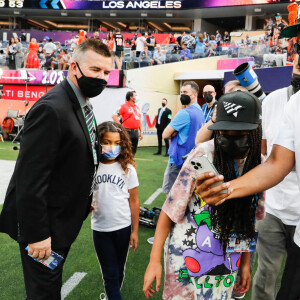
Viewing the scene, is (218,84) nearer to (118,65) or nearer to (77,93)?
(118,65)

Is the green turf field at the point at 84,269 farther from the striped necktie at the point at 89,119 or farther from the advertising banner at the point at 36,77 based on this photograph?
the advertising banner at the point at 36,77

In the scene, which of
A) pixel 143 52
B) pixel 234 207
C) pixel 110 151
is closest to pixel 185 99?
pixel 110 151

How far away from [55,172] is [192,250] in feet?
2.82

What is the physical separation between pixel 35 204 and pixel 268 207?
5.24ft

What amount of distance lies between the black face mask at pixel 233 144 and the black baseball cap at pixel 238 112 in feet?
0.24

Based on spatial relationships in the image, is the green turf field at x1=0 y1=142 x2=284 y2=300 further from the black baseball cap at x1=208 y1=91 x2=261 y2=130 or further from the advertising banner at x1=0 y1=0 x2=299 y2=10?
the advertising banner at x1=0 y1=0 x2=299 y2=10

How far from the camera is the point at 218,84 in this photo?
A: 19109 millimetres

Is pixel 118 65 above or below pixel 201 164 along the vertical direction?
above

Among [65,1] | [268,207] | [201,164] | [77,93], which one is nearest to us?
[201,164]

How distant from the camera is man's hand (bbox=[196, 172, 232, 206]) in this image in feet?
3.91

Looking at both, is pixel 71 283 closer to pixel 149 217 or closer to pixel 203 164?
pixel 149 217

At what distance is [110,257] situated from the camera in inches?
103

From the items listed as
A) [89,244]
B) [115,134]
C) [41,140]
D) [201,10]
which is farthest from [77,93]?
[201,10]

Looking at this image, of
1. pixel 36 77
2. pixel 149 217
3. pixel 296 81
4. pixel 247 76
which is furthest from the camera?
pixel 36 77
